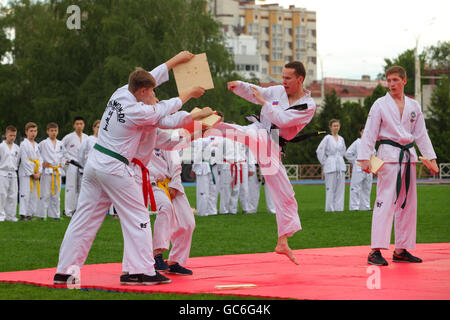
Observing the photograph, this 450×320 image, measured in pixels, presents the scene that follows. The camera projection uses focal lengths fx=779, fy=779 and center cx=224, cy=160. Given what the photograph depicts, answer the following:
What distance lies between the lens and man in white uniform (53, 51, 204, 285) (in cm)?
695

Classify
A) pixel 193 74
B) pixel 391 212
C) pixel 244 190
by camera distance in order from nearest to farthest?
pixel 193 74, pixel 391 212, pixel 244 190

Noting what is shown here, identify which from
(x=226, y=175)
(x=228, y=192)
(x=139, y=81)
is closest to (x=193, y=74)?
(x=139, y=81)

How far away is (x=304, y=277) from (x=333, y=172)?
12.2m

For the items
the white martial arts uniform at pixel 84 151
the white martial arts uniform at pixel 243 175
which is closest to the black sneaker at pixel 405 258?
the white martial arts uniform at pixel 84 151

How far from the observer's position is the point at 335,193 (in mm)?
19359

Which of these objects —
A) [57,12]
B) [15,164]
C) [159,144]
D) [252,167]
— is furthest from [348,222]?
[57,12]

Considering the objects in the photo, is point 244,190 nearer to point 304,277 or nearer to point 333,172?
point 333,172

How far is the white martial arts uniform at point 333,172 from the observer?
19.3 metres

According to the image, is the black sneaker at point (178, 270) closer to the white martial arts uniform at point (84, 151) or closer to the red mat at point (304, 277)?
the red mat at point (304, 277)

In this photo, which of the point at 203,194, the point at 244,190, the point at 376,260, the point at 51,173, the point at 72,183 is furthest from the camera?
the point at 244,190

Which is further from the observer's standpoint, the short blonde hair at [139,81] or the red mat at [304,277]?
the short blonde hair at [139,81]

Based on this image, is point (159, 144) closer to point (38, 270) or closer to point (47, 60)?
point (38, 270)

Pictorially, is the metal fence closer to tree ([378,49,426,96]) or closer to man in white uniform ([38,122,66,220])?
man in white uniform ([38,122,66,220])

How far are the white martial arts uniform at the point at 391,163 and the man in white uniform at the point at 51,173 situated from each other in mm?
9731
